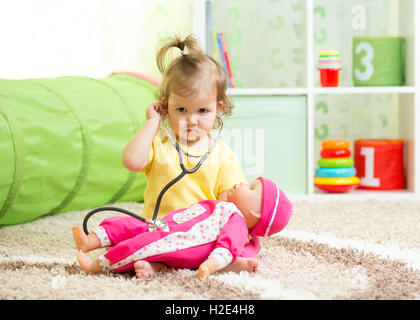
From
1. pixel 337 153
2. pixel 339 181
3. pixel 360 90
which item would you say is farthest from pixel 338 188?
pixel 360 90

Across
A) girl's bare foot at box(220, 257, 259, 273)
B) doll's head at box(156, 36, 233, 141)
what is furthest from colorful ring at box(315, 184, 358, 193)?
girl's bare foot at box(220, 257, 259, 273)

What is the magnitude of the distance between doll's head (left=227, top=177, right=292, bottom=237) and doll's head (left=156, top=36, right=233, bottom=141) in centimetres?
18

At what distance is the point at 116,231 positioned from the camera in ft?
3.55

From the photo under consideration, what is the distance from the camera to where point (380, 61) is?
2143mm

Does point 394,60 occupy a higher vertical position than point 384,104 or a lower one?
higher

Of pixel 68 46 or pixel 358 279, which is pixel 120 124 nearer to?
pixel 68 46

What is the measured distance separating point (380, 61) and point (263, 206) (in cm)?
131

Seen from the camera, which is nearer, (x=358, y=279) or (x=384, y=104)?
(x=358, y=279)

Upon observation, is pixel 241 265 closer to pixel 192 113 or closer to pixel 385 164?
pixel 192 113

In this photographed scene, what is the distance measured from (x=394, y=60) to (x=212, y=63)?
1219 millimetres

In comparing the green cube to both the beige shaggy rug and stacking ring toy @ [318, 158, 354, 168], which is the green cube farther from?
the beige shaggy rug

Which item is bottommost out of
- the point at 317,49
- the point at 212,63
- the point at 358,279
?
the point at 358,279
